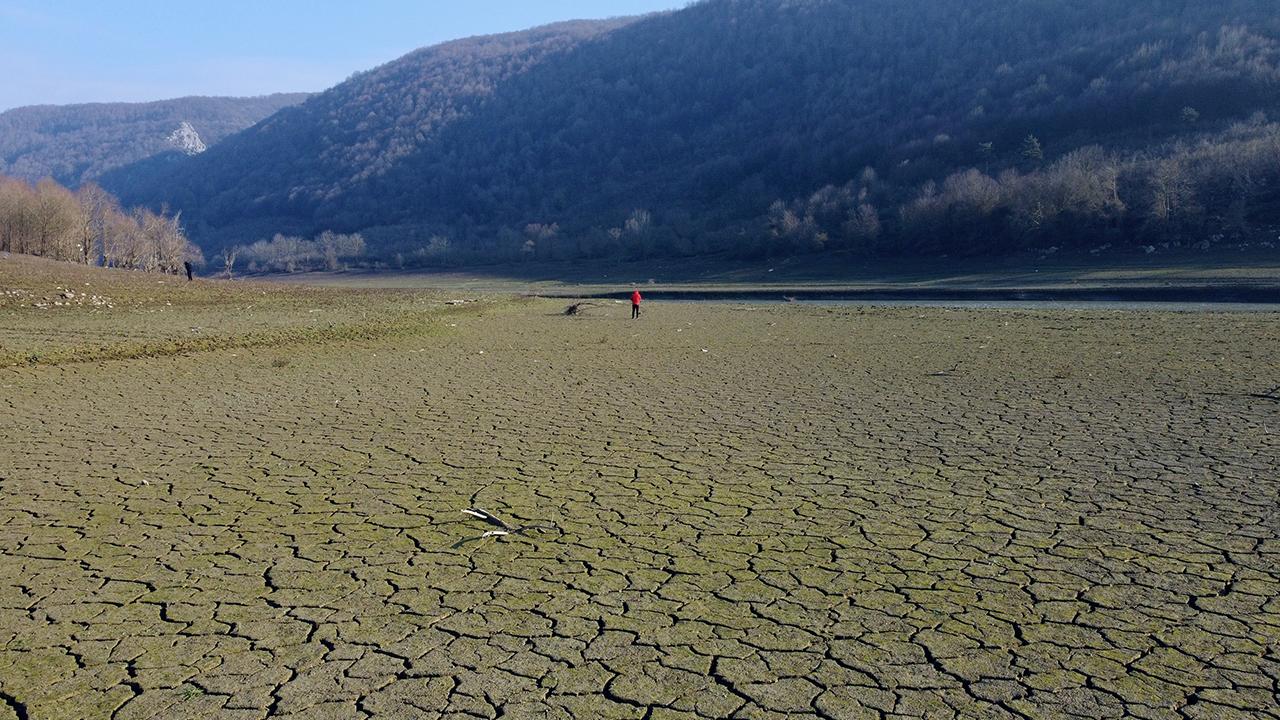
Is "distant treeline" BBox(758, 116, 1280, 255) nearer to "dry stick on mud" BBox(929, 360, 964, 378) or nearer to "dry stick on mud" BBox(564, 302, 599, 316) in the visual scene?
"dry stick on mud" BBox(564, 302, 599, 316)

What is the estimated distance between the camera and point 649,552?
598cm

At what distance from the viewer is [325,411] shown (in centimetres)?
1138

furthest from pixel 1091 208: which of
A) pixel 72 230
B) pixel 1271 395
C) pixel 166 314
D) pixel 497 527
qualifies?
pixel 72 230

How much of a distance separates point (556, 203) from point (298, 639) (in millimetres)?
107311

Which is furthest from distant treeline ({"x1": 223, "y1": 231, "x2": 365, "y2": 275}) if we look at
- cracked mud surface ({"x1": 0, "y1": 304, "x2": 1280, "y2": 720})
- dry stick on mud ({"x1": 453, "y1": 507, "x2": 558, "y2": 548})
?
dry stick on mud ({"x1": 453, "y1": 507, "x2": 558, "y2": 548})

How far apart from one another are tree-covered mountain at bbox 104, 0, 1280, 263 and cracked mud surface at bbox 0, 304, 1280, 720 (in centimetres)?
3671

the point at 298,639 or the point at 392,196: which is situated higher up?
the point at 392,196

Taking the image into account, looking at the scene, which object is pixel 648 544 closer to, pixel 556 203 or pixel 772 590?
pixel 772 590

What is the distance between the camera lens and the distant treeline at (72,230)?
47.2m

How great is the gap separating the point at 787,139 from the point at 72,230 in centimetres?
7036

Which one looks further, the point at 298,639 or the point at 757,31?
the point at 757,31

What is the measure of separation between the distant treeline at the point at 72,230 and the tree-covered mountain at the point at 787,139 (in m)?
26.1

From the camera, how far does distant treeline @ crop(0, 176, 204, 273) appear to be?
155 feet

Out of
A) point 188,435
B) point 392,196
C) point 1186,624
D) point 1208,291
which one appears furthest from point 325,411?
point 392,196
